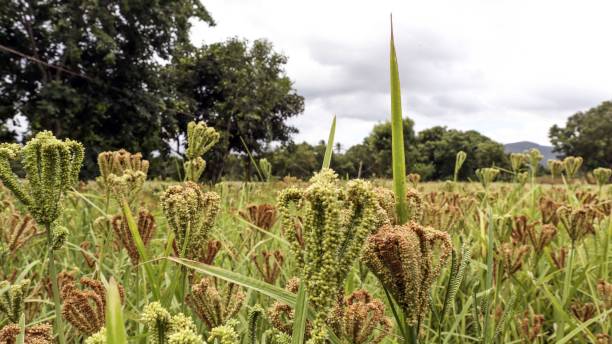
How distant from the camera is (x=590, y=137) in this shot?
6569 centimetres

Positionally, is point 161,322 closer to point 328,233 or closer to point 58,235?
point 328,233

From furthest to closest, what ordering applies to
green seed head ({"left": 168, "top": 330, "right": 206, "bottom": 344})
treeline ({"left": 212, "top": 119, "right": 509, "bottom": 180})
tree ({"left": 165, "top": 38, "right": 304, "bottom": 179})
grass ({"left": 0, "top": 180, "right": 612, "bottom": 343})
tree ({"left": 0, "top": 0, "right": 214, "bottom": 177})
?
treeline ({"left": 212, "top": 119, "right": 509, "bottom": 180}) < tree ({"left": 165, "top": 38, "right": 304, "bottom": 179}) < tree ({"left": 0, "top": 0, "right": 214, "bottom": 177}) < grass ({"left": 0, "top": 180, "right": 612, "bottom": 343}) < green seed head ({"left": 168, "top": 330, "right": 206, "bottom": 344})

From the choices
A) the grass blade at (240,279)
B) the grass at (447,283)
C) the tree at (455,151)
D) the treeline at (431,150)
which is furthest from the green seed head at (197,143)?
the tree at (455,151)

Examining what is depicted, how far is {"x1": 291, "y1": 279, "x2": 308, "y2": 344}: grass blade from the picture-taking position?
58cm

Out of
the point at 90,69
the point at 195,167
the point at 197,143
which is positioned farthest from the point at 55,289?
the point at 90,69

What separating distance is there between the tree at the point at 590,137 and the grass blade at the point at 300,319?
73584mm

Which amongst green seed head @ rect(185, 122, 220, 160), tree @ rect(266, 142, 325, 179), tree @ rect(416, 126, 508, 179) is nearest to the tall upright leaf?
green seed head @ rect(185, 122, 220, 160)

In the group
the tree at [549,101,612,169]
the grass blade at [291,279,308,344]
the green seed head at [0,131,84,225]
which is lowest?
the grass blade at [291,279,308,344]

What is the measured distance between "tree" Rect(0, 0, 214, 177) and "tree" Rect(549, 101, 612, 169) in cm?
6176

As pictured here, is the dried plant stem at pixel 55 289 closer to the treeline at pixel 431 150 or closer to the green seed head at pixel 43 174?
the green seed head at pixel 43 174

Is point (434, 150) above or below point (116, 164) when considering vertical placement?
above

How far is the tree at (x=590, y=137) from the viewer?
63819mm

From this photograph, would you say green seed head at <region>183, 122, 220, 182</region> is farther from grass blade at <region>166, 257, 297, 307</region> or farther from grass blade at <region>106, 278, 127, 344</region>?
grass blade at <region>106, 278, 127, 344</region>

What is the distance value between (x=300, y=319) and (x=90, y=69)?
1099 inches
